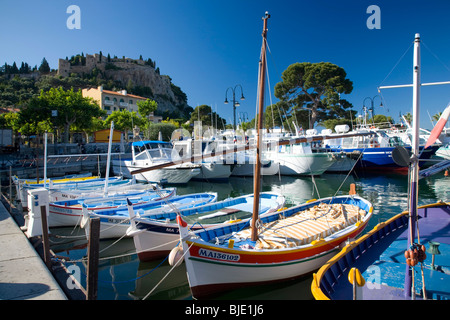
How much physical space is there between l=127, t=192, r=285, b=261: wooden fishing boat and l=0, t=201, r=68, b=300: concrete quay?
2106mm

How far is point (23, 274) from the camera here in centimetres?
540

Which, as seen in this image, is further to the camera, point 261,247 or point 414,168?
point 261,247

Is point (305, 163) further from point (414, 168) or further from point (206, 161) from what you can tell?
point (414, 168)

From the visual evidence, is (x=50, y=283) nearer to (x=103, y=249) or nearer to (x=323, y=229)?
(x=103, y=249)

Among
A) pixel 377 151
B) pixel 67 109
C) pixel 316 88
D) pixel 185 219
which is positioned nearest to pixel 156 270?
pixel 185 219

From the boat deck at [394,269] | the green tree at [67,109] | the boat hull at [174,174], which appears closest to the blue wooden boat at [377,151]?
the boat hull at [174,174]

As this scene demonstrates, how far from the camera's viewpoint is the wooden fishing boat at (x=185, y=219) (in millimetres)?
7340

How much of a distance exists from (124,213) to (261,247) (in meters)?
6.44

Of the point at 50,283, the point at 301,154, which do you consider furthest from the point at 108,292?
the point at 301,154

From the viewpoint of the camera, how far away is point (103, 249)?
356 inches

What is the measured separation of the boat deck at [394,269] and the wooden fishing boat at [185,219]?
11.4 ft

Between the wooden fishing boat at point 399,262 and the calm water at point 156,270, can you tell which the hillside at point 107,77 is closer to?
the calm water at point 156,270

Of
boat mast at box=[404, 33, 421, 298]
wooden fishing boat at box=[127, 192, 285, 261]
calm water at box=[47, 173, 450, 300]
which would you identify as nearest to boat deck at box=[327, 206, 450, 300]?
boat mast at box=[404, 33, 421, 298]
